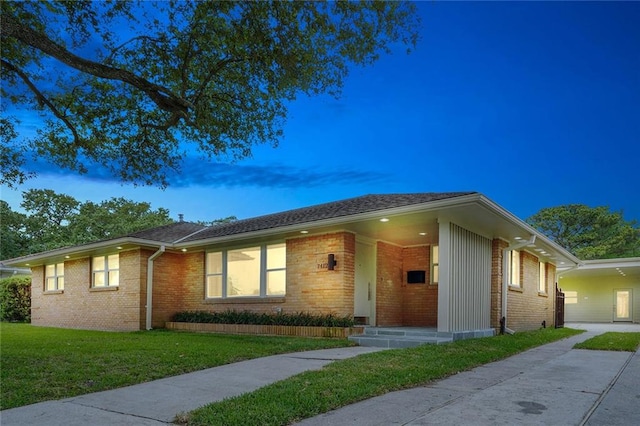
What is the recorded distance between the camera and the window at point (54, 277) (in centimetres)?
1947

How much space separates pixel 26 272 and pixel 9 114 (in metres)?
23.2

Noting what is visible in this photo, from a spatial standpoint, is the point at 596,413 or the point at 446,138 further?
the point at 446,138

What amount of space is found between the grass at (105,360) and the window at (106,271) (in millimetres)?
5739

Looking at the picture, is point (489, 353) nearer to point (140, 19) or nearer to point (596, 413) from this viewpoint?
point (596, 413)

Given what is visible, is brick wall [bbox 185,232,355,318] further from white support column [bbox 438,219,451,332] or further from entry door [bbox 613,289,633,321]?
entry door [bbox 613,289,633,321]

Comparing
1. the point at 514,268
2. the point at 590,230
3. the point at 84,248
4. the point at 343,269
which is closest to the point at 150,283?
the point at 84,248

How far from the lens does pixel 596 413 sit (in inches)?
189

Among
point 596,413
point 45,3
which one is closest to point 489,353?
point 596,413

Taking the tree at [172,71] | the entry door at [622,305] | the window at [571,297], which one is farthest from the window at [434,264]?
the window at [571,297]

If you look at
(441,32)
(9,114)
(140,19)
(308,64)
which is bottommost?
(9,114)

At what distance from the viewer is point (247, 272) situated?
49.2 ft

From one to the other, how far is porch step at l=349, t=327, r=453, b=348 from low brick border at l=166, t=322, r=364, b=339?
0.34 metres

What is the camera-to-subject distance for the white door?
13.2 meters

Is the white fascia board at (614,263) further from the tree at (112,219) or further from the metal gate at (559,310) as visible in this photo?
the tree at (112,219)
